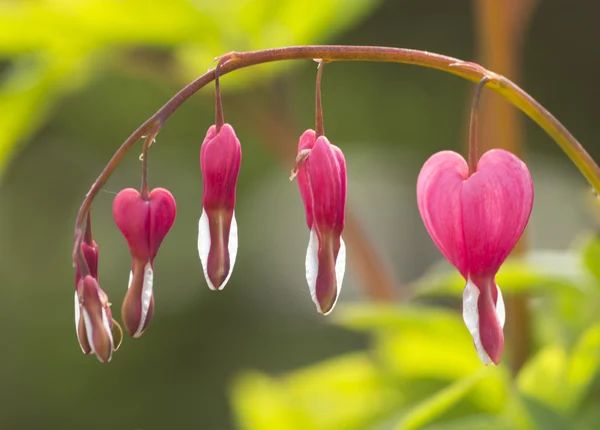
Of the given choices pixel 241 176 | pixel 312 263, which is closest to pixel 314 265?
pixel 312 263

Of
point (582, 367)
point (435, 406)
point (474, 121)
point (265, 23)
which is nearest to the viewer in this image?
point (474, 121)

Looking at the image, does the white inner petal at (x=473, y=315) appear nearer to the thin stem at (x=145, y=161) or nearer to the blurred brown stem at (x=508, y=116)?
the thin stem at (x=145, y=161)

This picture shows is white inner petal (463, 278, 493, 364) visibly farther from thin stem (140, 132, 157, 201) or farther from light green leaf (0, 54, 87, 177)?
light green leaf (0, 54, 87, 177)

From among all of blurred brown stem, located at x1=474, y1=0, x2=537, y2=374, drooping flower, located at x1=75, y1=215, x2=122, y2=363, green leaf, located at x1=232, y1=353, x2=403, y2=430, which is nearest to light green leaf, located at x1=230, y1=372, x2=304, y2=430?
green leaf, located at x1=232, y1=353, x2=403, y2=430

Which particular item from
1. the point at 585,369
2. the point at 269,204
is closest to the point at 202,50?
the point at 585,369

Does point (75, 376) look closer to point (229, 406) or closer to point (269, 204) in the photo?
point (229, 406)

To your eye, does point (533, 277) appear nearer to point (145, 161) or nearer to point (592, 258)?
point (592, 258)
